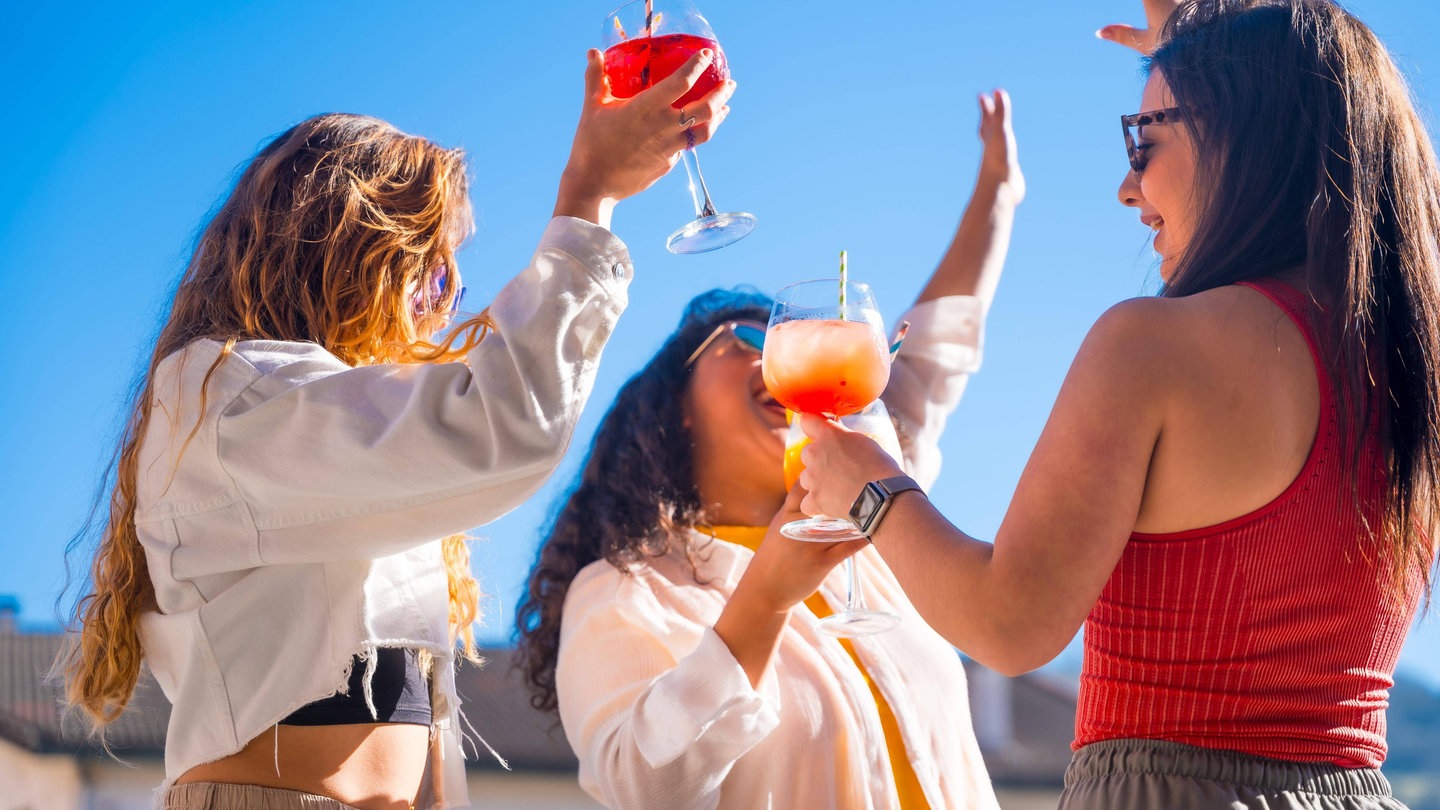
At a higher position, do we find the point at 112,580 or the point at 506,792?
the point at 112,580

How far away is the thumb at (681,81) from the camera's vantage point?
1963 mm

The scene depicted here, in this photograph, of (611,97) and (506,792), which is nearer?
(611,97)

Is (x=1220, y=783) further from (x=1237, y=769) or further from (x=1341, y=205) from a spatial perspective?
(x=1341, y=205)

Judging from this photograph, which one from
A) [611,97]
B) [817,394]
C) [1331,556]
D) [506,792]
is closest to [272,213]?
[611,97]

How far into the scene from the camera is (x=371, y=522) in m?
1.86

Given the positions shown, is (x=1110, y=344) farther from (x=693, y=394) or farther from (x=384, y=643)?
(x=693, y=394)

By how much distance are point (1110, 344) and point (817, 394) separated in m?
0.71

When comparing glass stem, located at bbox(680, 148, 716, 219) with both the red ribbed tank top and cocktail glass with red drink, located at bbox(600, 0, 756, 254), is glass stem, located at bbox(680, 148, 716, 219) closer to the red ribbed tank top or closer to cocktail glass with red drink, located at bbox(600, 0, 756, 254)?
cocktail glass with red drink, located at bbox(600, 0, 756, 254)

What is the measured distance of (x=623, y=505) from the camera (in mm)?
3031

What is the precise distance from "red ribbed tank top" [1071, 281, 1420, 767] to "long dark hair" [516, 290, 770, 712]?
1.49m

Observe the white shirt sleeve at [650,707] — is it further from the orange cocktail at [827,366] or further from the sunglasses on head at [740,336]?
the sunglasses on head at [740,336]

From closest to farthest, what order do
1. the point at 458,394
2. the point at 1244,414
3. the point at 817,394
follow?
1. the point at 1244,414
2. the point at 458,394
3. the point at 817,394

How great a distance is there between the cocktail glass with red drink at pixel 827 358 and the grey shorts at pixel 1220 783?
0.67 m

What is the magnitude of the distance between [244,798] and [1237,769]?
4.59 ft
